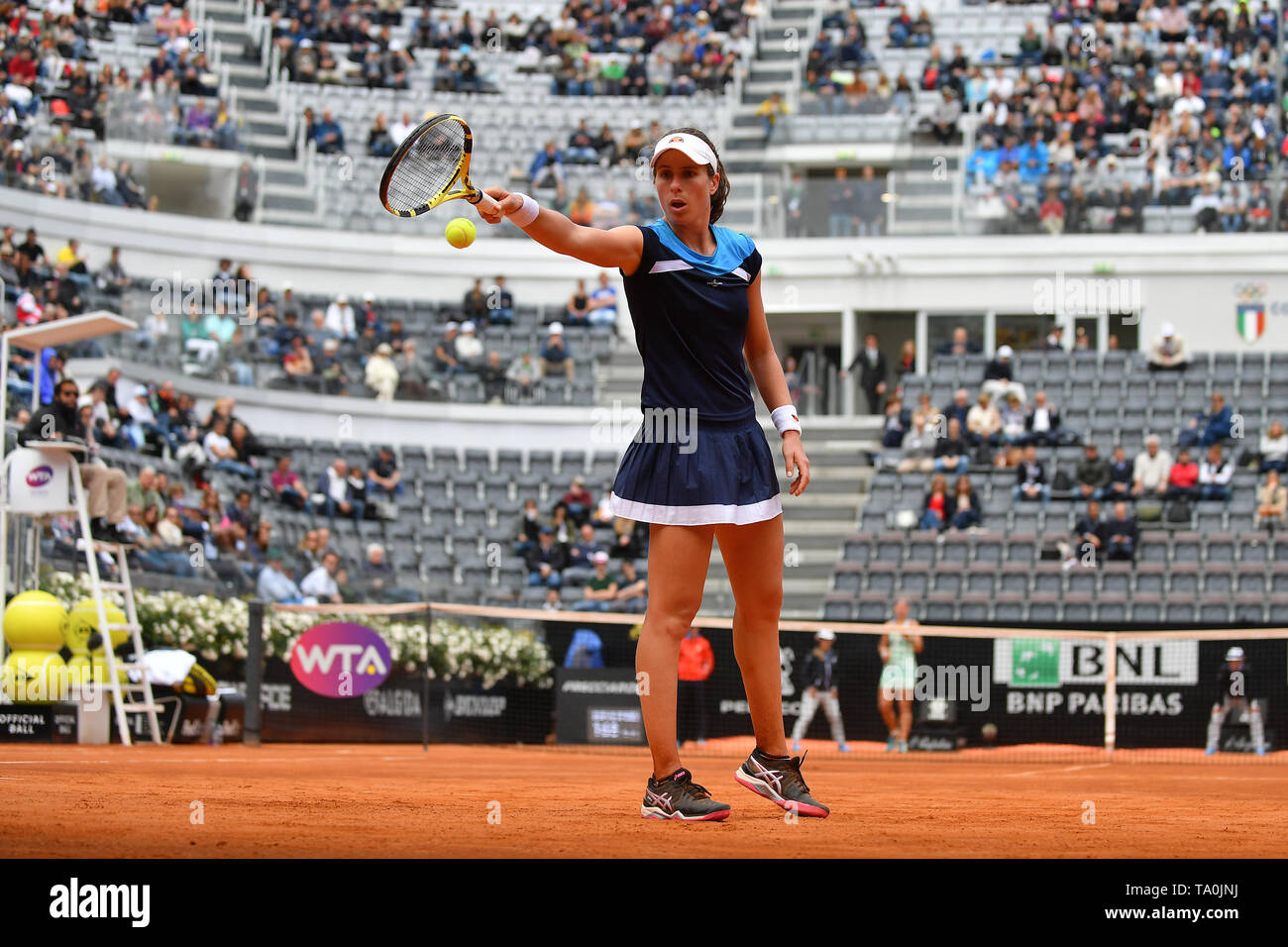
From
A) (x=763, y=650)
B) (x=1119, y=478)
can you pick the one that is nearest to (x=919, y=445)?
(x=1119, y=478)

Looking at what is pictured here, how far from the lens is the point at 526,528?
22.1m

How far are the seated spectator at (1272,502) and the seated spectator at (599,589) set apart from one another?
25.9ft

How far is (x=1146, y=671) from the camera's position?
1697 centimetres

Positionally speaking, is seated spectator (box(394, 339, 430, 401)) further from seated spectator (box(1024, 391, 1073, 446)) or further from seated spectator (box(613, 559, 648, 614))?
seated spectator (box(1024, 391, 1073, 446))

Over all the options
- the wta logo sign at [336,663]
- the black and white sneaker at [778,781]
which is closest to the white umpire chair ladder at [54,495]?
the wta logo sign at [336,663]

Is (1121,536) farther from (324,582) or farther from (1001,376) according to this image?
(324,582)

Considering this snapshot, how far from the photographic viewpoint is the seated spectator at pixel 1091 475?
21.4 meters

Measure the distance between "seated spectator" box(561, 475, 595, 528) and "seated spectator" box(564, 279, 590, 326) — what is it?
4623mm

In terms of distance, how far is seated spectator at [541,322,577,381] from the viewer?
25.2 meters

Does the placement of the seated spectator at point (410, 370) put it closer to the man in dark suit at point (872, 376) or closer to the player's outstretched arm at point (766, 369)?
the man in dark suit at point (872, 376)

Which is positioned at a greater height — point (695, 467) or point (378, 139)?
point (378, 139)

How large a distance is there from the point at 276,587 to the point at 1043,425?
10.4 metres

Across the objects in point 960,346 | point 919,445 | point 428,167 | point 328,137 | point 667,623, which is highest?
point 328,137
